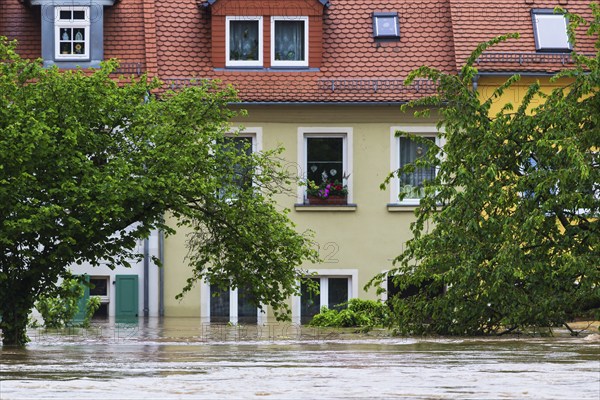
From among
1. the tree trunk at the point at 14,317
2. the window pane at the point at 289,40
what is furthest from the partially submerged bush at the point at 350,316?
the tree trunk at the point at 14,317

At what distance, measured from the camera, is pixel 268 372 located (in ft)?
42.8

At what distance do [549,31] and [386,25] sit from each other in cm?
368

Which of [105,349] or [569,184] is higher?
[569,184]

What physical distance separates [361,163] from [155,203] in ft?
42.4

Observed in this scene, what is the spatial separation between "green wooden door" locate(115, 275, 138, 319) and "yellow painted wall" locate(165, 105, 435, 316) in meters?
1.14

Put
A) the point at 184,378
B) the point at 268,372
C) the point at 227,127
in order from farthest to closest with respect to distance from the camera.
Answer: the point at 227,127 < the point at 268,372 < the point at 184,378

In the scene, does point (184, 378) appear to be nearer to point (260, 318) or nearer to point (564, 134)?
point (564, 134)

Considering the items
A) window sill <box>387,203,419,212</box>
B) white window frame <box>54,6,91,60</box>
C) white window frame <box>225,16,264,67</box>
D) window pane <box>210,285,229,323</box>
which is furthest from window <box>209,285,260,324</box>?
white window frame <box>54,6,91,60</box>

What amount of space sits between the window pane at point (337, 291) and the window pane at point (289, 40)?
16.6 ft

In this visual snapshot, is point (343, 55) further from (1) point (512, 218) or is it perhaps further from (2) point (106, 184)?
(2) point (106, 184)

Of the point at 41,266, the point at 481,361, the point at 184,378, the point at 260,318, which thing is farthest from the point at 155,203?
the point at 260,318

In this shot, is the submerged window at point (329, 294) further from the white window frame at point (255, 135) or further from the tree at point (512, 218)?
the tree at point (512, 218)

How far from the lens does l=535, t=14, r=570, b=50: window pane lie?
1320 inches

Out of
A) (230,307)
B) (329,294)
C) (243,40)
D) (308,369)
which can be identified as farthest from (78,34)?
(308,369)
